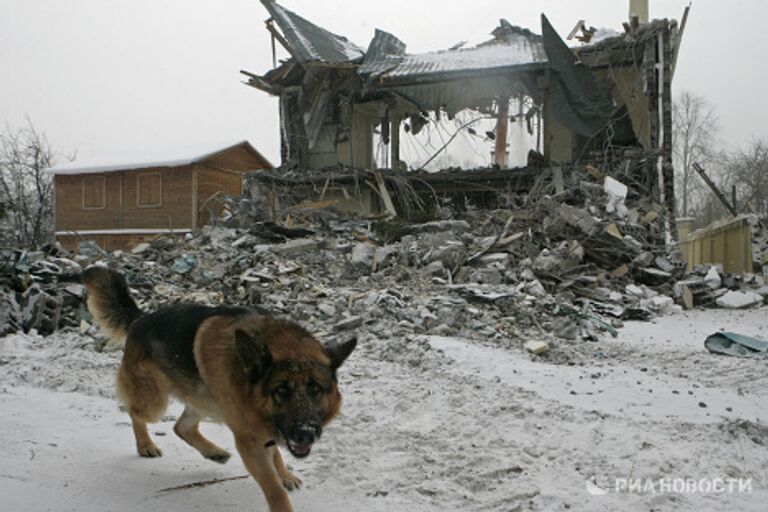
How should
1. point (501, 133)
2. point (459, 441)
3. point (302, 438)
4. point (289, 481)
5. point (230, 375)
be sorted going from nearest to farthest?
1. point (302, 438)
2. point (230, 375)
3. point (289, 481)
4. point (459, 441)
5. point (501, 133)

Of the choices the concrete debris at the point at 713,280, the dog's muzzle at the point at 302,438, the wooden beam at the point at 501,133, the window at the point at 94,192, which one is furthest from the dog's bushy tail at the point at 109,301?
the window at the point at 94,192

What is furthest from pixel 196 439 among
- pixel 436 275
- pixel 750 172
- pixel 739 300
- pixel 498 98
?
pixel 750 172

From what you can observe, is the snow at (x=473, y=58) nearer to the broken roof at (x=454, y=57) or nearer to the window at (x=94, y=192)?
the broken roof at (x=454, y=57)

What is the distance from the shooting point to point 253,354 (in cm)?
261

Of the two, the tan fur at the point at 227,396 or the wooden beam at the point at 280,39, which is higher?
the wooden beam at the point at 280,39

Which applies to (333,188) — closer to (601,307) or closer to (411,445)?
(601,307)

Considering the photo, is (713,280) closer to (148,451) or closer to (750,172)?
(148,451)

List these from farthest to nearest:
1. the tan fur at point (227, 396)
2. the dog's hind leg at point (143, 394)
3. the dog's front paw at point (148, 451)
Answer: the dog's front paw at point (148, 451) → the dog's hind leg at point (143, 394) → the tan fur at point (227, 396)

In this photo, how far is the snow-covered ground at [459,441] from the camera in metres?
3.07

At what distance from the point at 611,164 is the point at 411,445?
1380 cm

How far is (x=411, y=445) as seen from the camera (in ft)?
12.6

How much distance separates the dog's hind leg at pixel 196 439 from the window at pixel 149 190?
22340 millimetres

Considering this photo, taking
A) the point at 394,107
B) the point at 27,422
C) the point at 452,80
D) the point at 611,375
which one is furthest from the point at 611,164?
the point at 27,422

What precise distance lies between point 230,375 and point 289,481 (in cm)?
84
